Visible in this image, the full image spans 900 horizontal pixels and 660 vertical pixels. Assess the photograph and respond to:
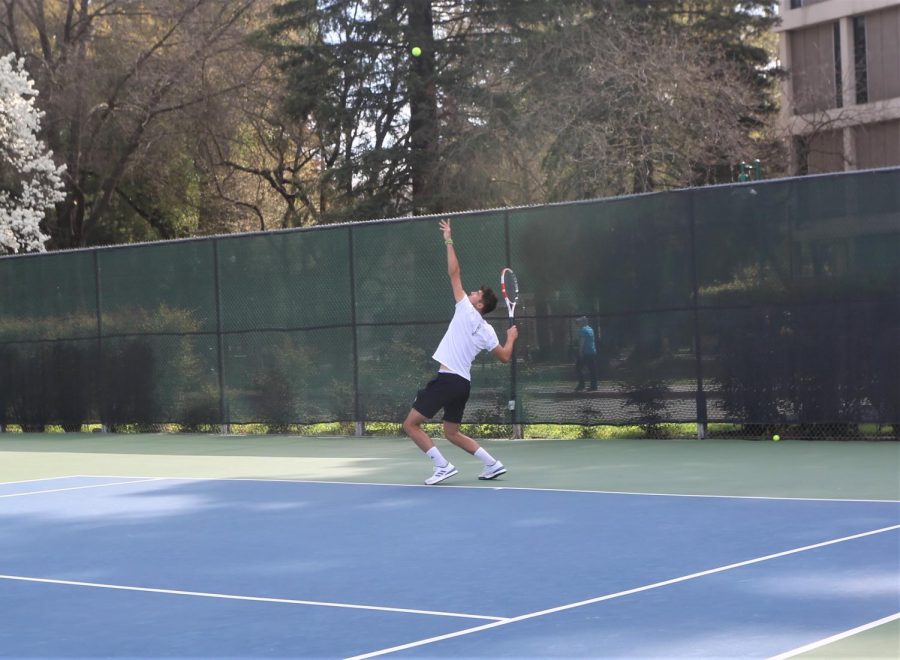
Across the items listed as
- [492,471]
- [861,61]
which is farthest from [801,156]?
[492,471]

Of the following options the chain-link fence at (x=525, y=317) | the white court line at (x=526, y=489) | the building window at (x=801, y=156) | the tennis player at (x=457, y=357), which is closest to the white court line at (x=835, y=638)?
the white court line at (x=526, y=489)

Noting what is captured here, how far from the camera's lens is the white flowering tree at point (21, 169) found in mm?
25781

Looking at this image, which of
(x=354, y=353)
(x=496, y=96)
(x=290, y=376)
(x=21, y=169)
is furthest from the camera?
(x=496, y=96)

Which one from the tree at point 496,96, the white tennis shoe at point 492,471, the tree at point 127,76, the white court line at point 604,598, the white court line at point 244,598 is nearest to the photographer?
the white court line at point 604,598

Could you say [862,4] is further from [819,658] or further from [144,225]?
[819,658]

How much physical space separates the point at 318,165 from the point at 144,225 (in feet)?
18.2

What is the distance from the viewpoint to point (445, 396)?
1066cm

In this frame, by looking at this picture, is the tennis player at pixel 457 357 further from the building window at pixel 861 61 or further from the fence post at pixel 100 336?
the building window at pixel 861 61

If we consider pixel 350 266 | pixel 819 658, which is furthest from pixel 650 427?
pixel 819 658

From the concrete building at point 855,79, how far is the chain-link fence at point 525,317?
71.1 ft

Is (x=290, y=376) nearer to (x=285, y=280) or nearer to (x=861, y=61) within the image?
(x=285, y=280)

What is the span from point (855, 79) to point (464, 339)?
29.8 m

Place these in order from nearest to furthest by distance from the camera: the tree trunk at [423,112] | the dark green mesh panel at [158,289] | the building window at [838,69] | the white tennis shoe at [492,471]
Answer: the white tennis shoe at [492,471], the dark green mesh panel at [158,289], the tree trunk at [423,112], the building window at [838,69]

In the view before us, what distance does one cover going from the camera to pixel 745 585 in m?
6.39
